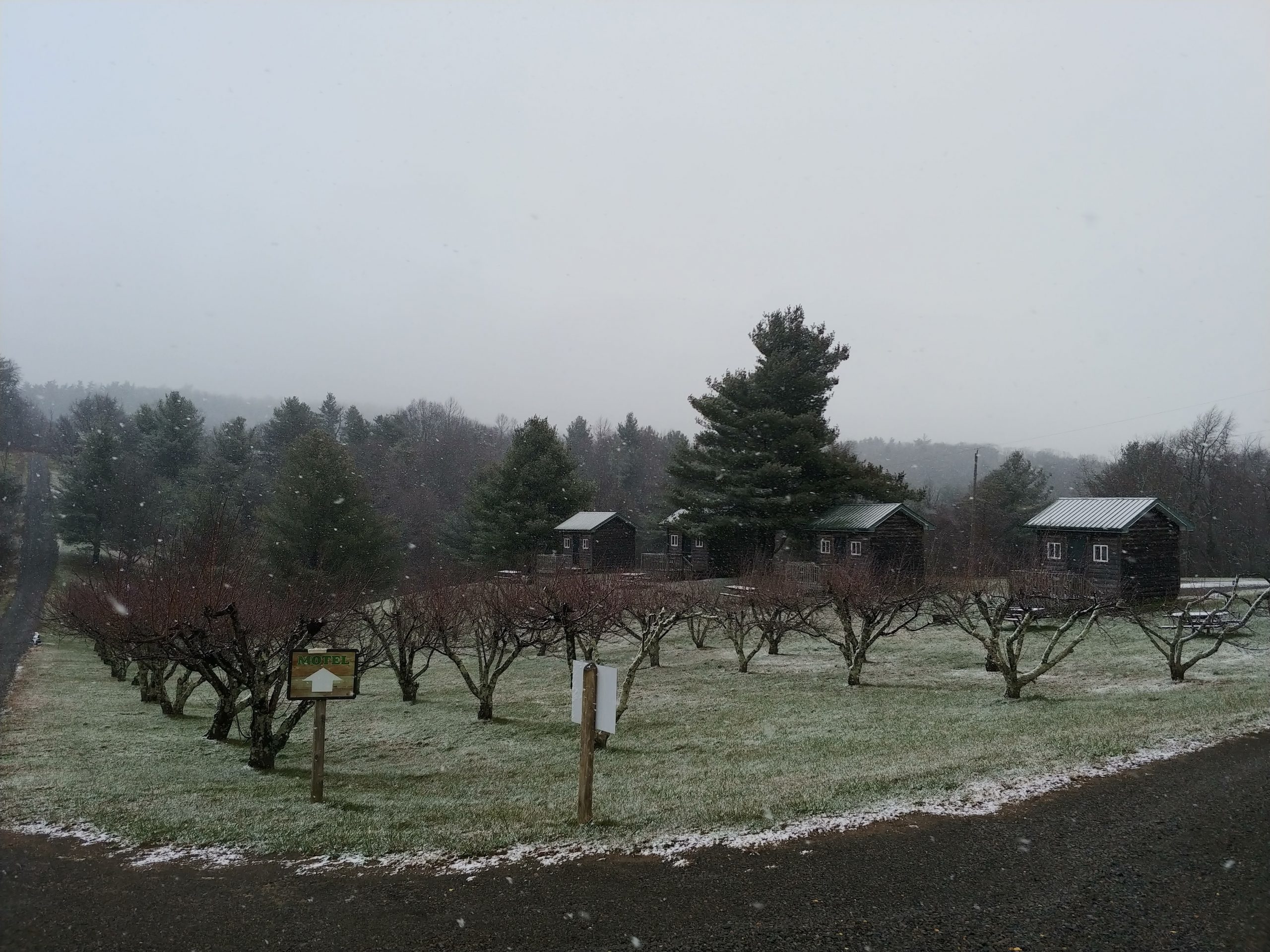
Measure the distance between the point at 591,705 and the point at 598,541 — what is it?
3509 cm

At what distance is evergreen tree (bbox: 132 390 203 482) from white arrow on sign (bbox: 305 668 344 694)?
5712cm

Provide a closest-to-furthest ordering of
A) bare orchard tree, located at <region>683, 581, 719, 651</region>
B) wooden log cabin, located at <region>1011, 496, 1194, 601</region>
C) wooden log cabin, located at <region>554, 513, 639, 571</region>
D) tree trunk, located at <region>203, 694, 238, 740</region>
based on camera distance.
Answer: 1. tree trunk, located at <region>203, 694, 238, 740</region>
2. bare orchard tree, located at <region>683, 581, 719, 651</region>
3. wooden log cabin, located at <region>1011, 496, 1194, 601</region>
4. wooden log cabin, located at <region>554, 513, 639, 571</region>

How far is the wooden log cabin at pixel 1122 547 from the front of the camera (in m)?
27.7

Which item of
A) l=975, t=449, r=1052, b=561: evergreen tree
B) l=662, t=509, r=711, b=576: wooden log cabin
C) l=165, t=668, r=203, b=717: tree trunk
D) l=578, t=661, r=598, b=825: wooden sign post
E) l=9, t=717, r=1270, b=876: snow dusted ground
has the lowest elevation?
l=165, t=668, r=203, b=717: tree trunk

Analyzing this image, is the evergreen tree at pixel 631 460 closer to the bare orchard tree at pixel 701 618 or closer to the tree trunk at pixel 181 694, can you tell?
the bare orchard tree at pixel 701 618

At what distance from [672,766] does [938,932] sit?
6259mm

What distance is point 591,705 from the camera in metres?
7.98

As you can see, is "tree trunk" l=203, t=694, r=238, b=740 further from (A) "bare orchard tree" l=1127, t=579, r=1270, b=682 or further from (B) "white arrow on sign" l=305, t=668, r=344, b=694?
(A) "bare orchard tree" l=1127, t=579, r=1270, b=682

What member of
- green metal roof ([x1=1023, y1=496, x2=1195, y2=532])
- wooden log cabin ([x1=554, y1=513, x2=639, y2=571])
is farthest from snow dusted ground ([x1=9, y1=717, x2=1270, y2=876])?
wooden log cabin ([x1=554, y1=513, x2=639, y2=571])

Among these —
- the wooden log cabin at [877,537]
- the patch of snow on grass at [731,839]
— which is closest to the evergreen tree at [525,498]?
the wooden log cabin at [877,537]

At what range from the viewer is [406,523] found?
58.6 metres

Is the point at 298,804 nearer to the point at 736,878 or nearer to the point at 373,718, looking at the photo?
the point at 736,878

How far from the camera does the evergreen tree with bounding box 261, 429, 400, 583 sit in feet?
129

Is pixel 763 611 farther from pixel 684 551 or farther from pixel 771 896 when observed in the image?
pixel 684 551
